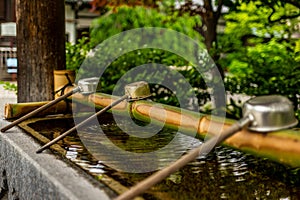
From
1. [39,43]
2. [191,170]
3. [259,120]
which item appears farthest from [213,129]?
[39,43]

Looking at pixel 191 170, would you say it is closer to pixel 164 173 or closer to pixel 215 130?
pixel 215 130

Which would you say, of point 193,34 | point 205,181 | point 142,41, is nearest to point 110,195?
point 205,181

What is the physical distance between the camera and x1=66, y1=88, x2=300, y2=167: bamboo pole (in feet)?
4.98

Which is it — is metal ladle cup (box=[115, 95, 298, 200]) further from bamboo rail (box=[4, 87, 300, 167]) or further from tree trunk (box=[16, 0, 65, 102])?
tree trunk (box=[16, 0, 65, 102])

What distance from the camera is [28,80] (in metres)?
4.18

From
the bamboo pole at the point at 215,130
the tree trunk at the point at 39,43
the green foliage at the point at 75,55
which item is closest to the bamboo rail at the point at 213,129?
the bamboo pole at the point at 215,130

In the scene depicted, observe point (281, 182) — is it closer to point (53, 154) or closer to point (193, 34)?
point (53, 154)

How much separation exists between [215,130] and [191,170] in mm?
369

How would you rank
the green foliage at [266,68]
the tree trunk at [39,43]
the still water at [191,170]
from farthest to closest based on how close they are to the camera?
the green foliage at [266,68] < the tree trunk at [39,43] < the still water at [191,170]

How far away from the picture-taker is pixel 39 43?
4.11 metres

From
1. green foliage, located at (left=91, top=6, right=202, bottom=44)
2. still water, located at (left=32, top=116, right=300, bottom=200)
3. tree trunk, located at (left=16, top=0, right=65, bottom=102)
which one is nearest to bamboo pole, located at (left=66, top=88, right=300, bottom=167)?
still water, located at (left=32, top=116, right=300, bottom=200)

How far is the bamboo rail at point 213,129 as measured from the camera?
4.98ft

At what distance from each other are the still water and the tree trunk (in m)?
1.33

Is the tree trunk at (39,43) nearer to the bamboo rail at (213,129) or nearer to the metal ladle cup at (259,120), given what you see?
the bamboo rail at (213,129)
